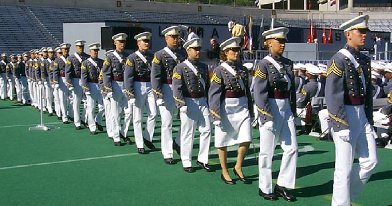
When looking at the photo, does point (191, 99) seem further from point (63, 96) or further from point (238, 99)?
point (63, 96)

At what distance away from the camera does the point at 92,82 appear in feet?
38.8

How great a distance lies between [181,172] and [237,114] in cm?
135

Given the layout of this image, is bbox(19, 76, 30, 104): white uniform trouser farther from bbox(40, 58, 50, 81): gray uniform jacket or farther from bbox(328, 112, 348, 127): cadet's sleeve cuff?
bbox(328, 112, 348, 127): cadet's sleeve cuff

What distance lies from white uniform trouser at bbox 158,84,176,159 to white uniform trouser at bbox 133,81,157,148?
749 mm

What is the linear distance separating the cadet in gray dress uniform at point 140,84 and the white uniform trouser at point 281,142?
3520 mm

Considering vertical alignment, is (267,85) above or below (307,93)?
above

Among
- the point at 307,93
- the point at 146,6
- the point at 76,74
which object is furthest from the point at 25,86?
the point at 146,6

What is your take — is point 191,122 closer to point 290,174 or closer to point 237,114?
point 237,114

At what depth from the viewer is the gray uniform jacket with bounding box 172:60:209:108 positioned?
7.81 m

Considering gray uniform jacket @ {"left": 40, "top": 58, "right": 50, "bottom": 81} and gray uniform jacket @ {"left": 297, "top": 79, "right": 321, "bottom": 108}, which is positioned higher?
gray uniform jacket @ {"left": 40, "top": 58, "right": 50, "bottom": 81}

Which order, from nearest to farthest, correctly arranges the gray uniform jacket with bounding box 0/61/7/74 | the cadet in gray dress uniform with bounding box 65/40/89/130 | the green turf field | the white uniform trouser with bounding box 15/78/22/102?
1. the green turf field
2. the cadet in gray dress uniform with bounding box 65/40/89/130
3. the white uniform trouser with bounding box 15/78/22/102
4. the gray uniform jacket with bounding box 0/61/7/74

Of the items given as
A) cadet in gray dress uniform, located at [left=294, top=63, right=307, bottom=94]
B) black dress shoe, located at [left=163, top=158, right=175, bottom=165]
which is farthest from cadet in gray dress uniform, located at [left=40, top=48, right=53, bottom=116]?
black dress shoe, located at [left=163, top=158, right=175, bottom=165]

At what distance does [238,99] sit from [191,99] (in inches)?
40.1

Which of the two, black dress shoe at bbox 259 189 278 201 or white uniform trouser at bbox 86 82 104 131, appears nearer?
black dress shoe at bbox 259 189 278 201
